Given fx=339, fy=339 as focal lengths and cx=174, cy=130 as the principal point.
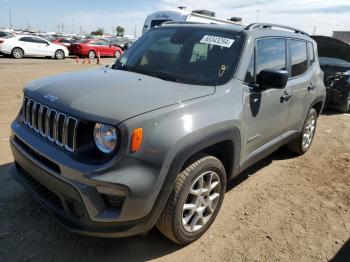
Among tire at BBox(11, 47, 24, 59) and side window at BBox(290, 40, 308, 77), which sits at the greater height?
side window at BBox(290, 40, 308, 77)

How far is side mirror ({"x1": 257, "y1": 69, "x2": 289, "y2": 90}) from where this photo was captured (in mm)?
3246

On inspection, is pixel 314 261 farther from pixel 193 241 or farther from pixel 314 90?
pixel 314 90

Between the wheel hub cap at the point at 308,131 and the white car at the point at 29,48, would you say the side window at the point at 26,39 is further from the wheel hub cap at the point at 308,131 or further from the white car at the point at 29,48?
the wheel hub cap at the point at 308,131

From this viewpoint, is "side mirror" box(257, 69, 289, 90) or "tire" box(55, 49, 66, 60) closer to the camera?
"side mirror" box(257, 69, 289, 90)

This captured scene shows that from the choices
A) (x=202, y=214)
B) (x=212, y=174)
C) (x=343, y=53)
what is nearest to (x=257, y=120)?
(x=212, y=174)

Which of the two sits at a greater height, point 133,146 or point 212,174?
point 133,146

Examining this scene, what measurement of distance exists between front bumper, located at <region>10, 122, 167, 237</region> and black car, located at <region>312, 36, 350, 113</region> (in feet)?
23.8

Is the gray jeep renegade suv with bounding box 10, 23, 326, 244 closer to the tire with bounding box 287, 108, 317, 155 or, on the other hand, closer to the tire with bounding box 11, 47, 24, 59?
the tire with bounding box 287, 108, 317, 155

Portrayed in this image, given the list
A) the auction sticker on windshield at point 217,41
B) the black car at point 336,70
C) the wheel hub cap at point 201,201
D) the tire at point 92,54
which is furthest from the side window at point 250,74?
the tire at point 92,54

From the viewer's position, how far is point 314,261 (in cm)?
291

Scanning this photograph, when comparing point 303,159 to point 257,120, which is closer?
point 257,120

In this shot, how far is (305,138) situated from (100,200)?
396 centimetres

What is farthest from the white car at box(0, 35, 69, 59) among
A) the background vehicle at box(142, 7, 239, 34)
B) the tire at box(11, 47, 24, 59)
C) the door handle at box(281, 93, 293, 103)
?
the door handle at box(281, 93, 293, 103)

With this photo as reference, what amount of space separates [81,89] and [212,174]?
1342mm
